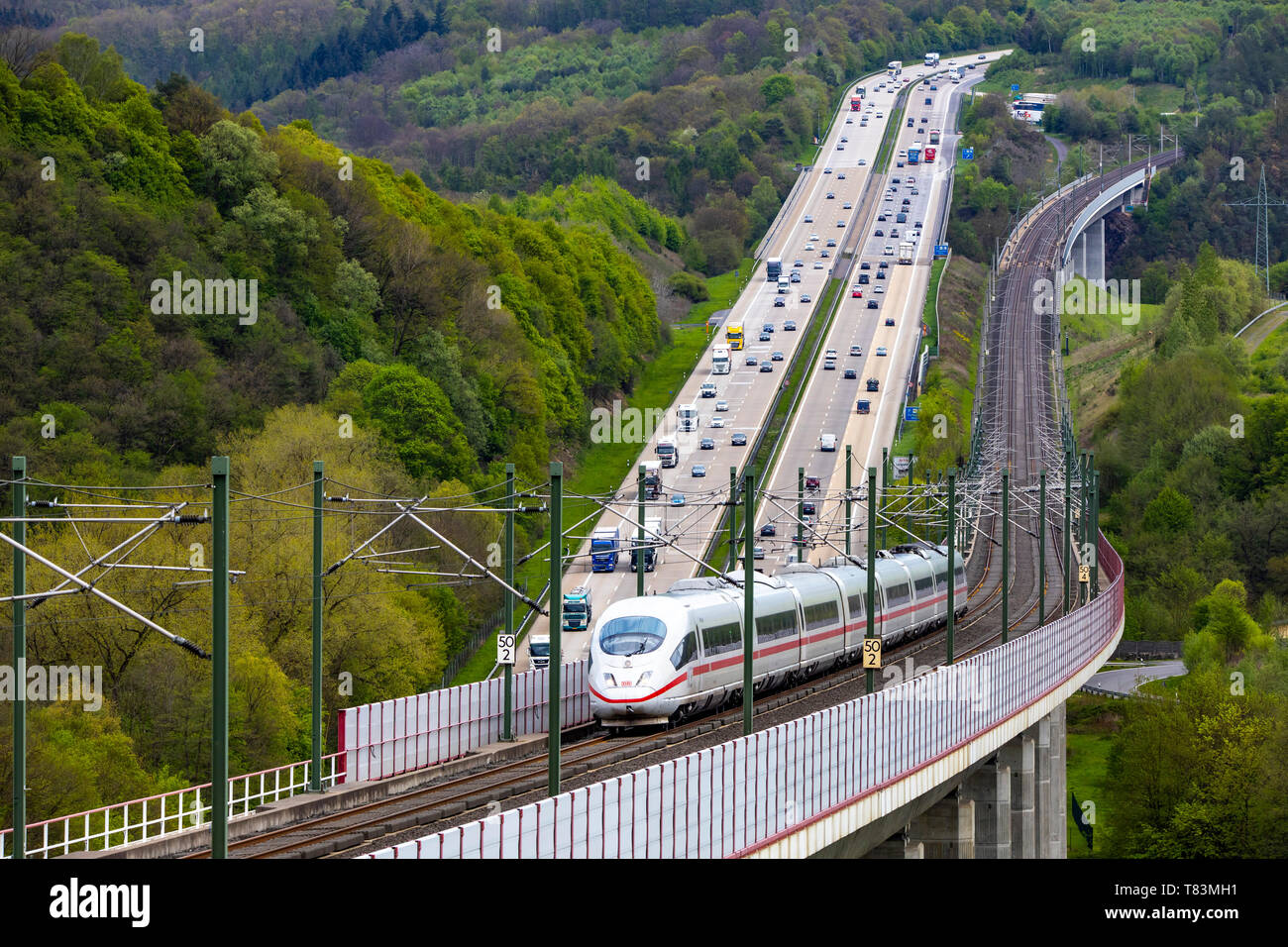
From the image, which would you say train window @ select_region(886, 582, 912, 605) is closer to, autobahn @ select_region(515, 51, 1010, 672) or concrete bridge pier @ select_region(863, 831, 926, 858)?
autobahn @ select_region(515, 51, 1010, 672)

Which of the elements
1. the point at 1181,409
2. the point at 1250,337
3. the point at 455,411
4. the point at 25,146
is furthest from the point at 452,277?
the point at 1250,337

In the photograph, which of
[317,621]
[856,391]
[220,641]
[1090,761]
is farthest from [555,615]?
[856,391]

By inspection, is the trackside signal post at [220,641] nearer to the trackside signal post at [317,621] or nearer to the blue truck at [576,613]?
the trackside signal post at [317,621]

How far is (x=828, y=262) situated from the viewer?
650 feet

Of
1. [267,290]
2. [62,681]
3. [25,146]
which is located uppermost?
[25,146]

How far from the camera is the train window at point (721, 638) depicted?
4581 cm

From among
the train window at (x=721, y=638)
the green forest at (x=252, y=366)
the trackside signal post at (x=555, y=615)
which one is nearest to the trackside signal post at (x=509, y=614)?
the train window at (x=721, y=638)

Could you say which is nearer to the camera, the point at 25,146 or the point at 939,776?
the point at 939,776
